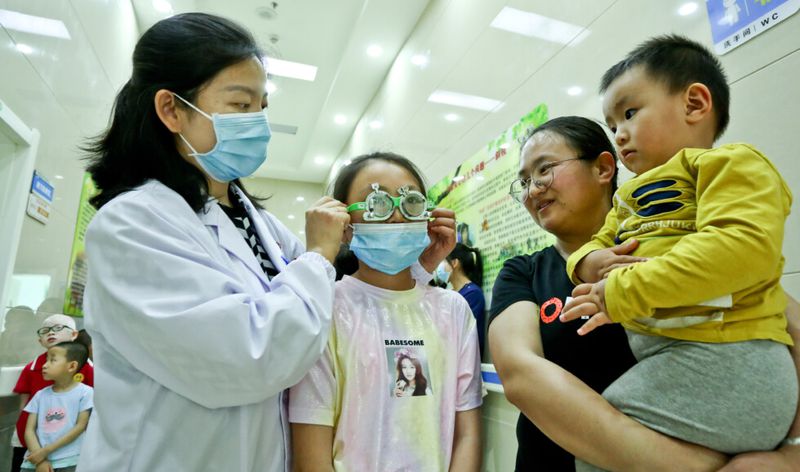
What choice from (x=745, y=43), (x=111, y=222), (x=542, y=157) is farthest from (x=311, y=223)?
(x=745, y=43)

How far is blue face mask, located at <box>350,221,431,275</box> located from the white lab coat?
1.31 feet

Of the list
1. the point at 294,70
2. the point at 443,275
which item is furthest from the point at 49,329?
the point at 294,70

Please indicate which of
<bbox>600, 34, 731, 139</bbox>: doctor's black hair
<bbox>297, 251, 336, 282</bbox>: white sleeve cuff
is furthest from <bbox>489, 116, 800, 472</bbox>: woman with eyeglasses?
<bbox>297, 251, 336, 282</bbox>: white sleeve cuff

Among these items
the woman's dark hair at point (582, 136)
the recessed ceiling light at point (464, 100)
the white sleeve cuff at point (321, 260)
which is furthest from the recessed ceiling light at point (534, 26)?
the white sleeve cuff at point (321, 260)

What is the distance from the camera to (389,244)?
145 cm

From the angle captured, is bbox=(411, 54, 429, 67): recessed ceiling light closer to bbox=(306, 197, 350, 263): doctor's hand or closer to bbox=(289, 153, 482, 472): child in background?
bbox=(289, 153, 482, 472): child in background

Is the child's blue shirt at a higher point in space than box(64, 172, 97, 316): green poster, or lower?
lower

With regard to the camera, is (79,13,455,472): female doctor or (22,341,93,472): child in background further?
(22,341,93,472): child in background

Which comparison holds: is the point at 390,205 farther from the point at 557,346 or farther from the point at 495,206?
the point at 495,206

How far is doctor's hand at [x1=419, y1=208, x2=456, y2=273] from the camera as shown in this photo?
159 centimetres

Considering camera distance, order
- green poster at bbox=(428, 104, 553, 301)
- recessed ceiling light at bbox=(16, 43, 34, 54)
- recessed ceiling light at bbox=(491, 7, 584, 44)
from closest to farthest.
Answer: recessed ceiling light at bbox=(491, 7, 584, 44)
green poster at bbox=(428, 104, 553, 301)
recessed ceiling light at bbox=(16, 43, 34, 54)

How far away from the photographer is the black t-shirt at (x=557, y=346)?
1109 mm

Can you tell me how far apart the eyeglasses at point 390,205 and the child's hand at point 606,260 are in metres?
0.56

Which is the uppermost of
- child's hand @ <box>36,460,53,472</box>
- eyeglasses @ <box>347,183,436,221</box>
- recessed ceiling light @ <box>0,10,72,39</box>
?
recessed ceiling light @ <box>0,10,72,39</box>
